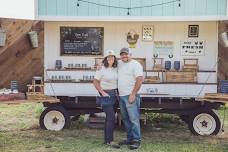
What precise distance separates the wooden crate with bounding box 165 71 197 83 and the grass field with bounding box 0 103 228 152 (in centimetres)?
120

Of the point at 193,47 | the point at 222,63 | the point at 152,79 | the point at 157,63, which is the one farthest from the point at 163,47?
the point at 222,63

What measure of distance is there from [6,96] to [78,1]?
2622 millimetres

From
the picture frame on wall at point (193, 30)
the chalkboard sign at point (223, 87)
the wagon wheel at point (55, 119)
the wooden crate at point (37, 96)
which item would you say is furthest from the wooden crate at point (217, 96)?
the wooden crate at point (37, 96)

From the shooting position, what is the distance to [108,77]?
9477 millimetres

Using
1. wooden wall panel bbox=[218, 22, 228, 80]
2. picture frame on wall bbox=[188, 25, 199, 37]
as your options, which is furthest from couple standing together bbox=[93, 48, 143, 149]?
wooden wall panel bbox=[218, 22, 228, 80]

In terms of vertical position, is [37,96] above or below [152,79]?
below

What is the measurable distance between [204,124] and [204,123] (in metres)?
0.02

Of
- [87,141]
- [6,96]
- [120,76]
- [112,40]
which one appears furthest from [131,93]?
[6,96]

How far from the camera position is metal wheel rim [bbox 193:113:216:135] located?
36.1 feet

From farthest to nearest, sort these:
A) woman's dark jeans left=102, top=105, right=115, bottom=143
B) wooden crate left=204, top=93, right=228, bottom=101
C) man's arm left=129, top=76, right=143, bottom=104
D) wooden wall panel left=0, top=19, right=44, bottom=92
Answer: wooden wall panel left=0, top=19, right=44, bottom=92, wooden crate left=204, top=93, right=228, bottom=101, woman's dark jeans left=102, top=105, right=115, bottom=143, man's arm left=129, top=76, right=143, bottom=104

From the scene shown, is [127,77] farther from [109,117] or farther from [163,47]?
[163,47]

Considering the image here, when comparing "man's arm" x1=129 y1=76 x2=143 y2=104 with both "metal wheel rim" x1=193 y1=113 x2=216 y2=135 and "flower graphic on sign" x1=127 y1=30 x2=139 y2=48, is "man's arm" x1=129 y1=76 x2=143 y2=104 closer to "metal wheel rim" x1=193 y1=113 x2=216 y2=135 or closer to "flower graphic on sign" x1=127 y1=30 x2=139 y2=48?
"flower graphic on sign" x1=127 y1=30 x2=139 y2=48

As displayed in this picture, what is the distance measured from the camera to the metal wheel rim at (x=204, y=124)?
A: 1102 centimetres

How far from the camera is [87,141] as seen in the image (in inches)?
400
